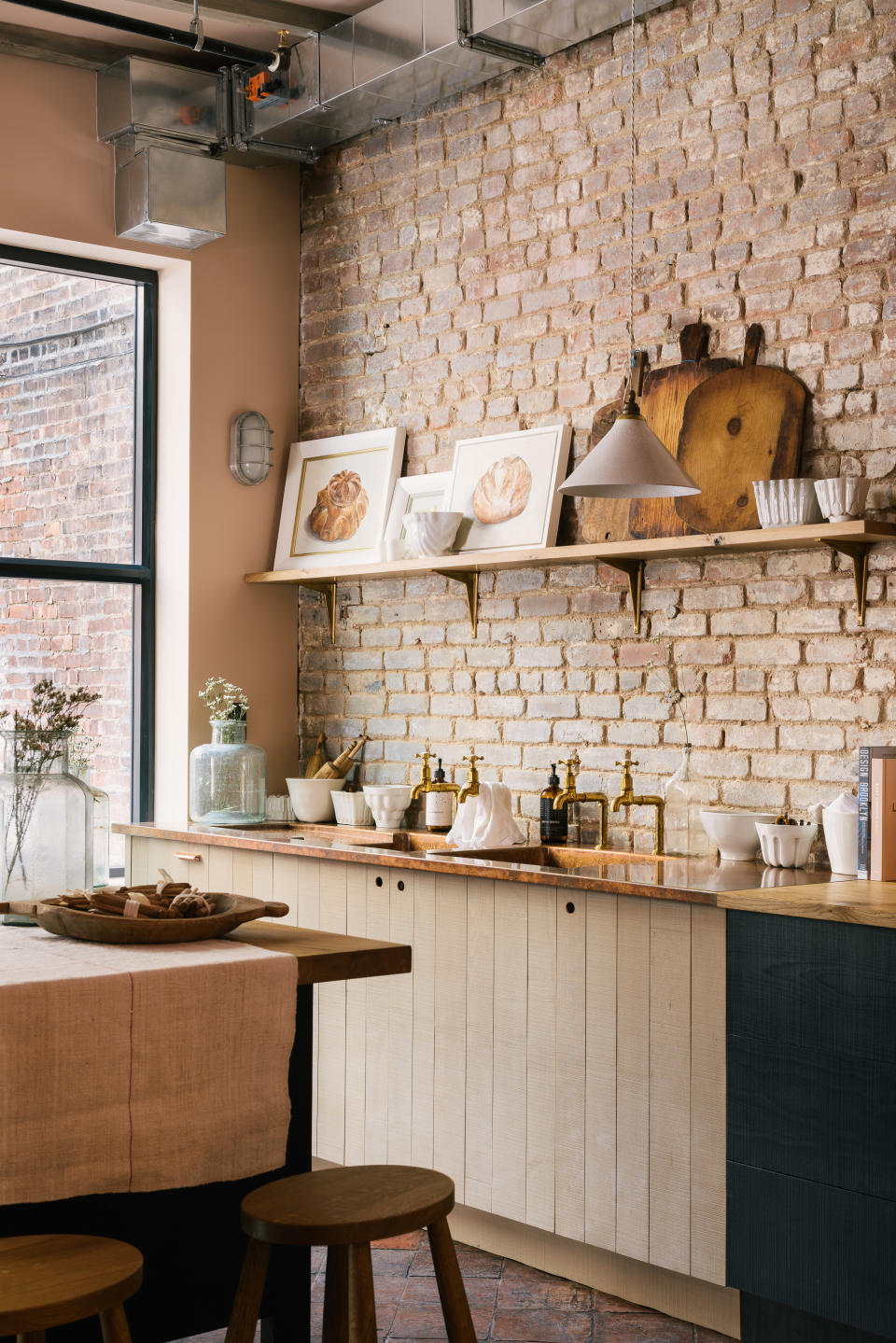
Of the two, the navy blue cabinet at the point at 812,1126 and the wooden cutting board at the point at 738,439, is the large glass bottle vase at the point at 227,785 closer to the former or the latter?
the wooden cutting board at the point at 738,439

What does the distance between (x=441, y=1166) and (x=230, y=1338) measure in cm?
161

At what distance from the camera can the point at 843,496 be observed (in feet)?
11.4

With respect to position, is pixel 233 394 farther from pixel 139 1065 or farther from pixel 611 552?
pixel 139 1065

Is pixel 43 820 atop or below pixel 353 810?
atop

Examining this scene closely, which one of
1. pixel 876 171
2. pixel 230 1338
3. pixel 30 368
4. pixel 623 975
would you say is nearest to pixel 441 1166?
pixel 623 975

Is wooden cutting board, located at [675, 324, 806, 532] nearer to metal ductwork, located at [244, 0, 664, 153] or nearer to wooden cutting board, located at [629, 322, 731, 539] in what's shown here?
wooden cutting board, located at [629, 322, 731, 539]

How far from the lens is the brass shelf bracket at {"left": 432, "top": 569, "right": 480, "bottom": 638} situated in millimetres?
4660

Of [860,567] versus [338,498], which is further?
[338,498]

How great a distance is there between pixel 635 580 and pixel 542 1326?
1.94m

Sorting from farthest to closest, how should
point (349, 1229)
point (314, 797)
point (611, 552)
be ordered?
point (314, 797) → point (611, 552) → point (349, 1229)

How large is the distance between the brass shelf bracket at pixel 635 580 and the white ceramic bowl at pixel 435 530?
22.8 inches

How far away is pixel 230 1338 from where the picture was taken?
2.20 m

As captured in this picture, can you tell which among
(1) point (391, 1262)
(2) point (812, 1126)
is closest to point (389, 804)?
(1) point (391, 1262)

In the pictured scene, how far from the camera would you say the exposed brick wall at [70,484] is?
503 centimetres
